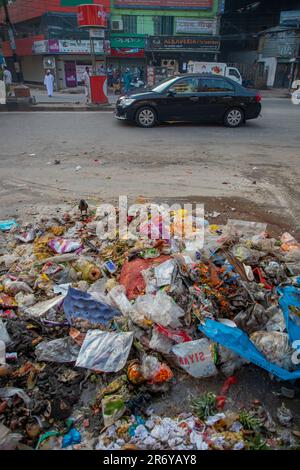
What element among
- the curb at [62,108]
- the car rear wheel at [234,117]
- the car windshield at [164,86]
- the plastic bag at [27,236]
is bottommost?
the plastic bag at [27,236]

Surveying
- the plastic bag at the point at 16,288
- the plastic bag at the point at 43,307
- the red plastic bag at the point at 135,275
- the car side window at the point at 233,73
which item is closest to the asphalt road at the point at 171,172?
the red plastic bag at the point at 135,275

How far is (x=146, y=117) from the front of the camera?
10523 mm

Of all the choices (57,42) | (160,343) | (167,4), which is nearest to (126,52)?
Result: (167,4)

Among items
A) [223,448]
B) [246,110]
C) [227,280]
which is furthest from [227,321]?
[246,110]

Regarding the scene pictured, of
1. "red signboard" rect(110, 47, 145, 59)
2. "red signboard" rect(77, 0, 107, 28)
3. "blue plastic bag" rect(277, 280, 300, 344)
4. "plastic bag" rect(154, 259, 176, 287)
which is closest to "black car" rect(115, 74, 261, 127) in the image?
"red signboard" rect(77, 0, 107, 28)

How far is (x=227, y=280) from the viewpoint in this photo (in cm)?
322

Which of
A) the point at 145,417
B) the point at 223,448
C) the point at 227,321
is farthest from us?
the point at 227,321

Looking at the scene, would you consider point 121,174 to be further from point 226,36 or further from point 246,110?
point 226,36

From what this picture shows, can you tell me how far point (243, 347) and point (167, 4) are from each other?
33.5 meters

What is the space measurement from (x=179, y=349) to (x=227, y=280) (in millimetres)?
896

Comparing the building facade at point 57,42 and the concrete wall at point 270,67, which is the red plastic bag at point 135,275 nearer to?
the building facade at point 57,42

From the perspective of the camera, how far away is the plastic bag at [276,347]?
255 cm

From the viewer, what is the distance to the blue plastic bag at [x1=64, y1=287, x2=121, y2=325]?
3.01 m

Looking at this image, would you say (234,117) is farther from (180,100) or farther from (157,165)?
(157,165)
